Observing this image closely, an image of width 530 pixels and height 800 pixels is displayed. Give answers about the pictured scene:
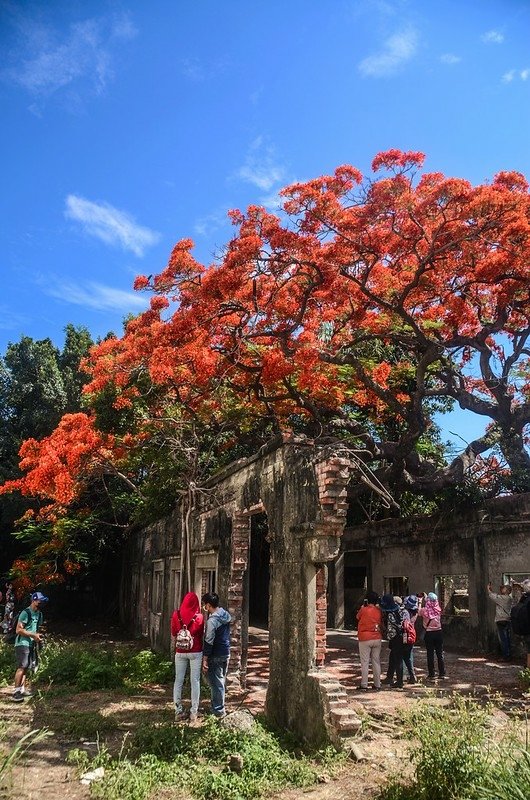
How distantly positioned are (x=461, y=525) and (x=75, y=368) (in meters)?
13.6

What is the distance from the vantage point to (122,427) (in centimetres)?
1309

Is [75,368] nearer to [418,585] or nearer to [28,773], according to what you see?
[418,585]

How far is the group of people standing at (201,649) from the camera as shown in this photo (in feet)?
23.5

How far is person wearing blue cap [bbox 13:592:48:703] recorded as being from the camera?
8812mm

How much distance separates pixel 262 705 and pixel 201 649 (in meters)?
→ 1.24

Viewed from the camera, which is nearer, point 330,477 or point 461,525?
point 330,477

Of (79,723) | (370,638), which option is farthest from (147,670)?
(370,638)

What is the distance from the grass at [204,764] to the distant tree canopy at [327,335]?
5.03 metres

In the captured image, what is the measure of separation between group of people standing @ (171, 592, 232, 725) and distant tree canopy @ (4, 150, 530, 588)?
3.39 m

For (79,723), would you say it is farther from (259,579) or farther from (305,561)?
(259,579)

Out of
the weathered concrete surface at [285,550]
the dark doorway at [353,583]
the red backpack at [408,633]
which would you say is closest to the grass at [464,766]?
the weathered concrete surface at [285,550]

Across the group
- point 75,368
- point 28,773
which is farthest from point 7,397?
point 28,773

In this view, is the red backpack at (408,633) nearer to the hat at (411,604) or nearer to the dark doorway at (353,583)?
the hat at (411,604)

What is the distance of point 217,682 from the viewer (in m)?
7.14
